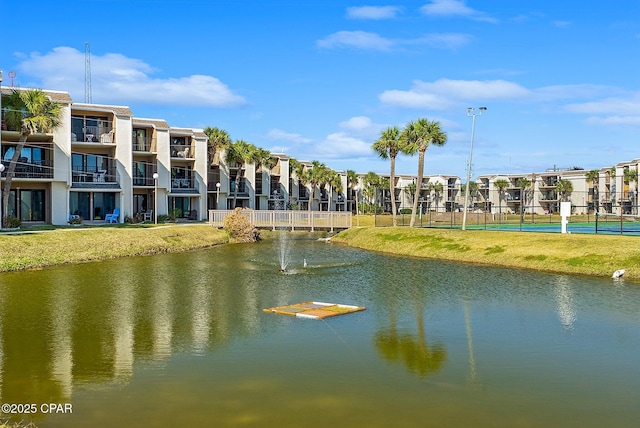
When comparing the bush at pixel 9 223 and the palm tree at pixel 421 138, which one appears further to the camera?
the palm tree at pixel 421 138

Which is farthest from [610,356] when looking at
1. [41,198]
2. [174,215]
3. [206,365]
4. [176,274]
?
[174,215]

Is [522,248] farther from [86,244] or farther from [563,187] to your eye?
[563,187]

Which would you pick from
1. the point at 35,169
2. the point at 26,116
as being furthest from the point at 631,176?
the point at 26,116

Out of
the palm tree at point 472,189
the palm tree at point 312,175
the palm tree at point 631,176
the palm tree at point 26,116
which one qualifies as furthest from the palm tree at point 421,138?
the palm tree at point 472,189

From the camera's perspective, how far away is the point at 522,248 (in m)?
33.3

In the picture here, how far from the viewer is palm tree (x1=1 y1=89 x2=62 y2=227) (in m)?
36.8

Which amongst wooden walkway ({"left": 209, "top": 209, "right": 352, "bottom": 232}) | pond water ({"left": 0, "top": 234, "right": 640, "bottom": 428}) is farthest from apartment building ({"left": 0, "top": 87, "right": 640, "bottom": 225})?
pond water ({"left": 0, "top": 234, "right": 640, "bottom": 428})

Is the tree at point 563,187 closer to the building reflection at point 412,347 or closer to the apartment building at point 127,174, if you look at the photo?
the apartment building at point 127,174

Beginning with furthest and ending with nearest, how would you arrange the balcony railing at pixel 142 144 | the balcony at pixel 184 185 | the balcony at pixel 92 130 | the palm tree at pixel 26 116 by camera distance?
the balcony at pixel 184 185 → the balcony railing at pixel 142 144 → the balcony at pixel 92 130 → the palm tree at pixel 26 116

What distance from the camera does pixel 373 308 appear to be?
1959 centimetres

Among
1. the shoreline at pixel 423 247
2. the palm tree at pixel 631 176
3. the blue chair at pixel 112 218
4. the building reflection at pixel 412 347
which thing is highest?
the palm tree at pixel 631 176

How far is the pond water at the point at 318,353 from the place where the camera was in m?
10.2

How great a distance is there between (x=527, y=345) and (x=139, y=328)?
10322 millimetres

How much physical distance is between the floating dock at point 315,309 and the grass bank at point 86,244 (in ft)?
49.5
